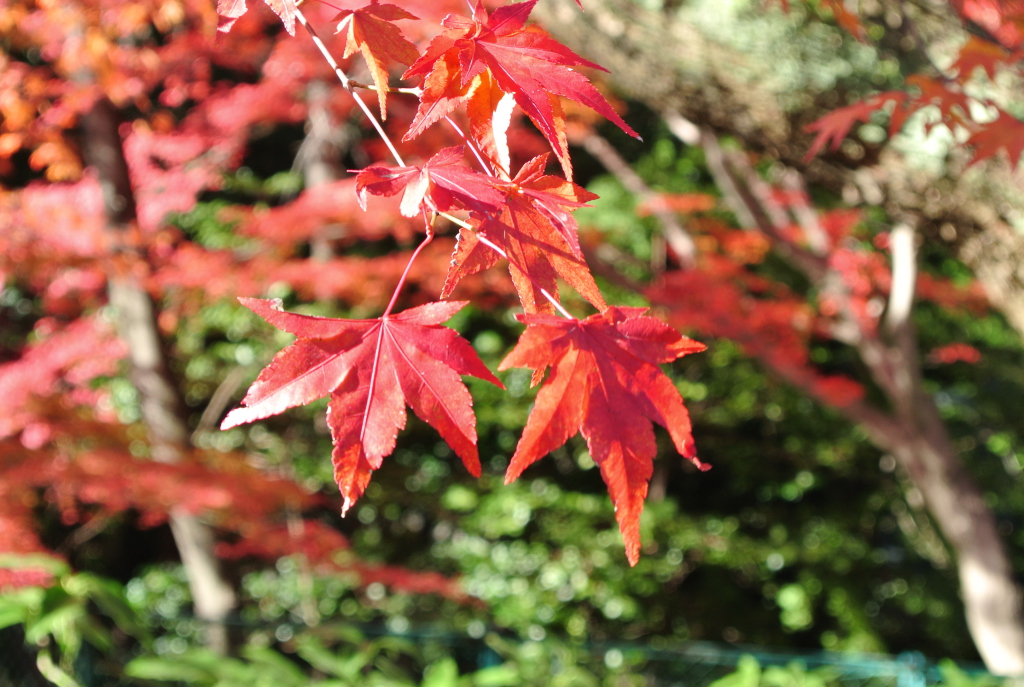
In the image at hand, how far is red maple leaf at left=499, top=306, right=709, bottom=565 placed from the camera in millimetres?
621

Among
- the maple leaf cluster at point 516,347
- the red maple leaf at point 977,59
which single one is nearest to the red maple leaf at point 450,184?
the maple leaf cluster at point 516,347

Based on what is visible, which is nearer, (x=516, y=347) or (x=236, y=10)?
(x=516, y=347)

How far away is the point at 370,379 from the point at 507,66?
0.27m

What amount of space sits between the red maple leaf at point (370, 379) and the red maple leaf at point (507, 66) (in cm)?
16

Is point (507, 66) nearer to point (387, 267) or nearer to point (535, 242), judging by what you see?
point (535, 242)

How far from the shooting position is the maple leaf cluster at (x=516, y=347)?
62cm

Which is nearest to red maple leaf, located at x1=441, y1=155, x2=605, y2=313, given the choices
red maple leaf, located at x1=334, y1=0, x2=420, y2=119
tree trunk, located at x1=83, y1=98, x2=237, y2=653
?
red maple leaf, located at x1=334, y1=0, x2=420, y2=119

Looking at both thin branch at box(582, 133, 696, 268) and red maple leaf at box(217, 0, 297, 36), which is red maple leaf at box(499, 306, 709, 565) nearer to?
red maple leaf at box(217, 0, 297, 36)

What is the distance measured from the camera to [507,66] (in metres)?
0.65

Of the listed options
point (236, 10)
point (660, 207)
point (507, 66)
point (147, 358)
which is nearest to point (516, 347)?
point (507, 66)

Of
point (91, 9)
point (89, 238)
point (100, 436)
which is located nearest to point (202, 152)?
point (89, 238)

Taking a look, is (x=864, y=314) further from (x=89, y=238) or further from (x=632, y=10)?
(x=89, y=238)

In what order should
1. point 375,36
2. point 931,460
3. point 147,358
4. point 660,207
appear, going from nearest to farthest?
point 375,36 → point 147,358 → point 931,460 → point 660,207

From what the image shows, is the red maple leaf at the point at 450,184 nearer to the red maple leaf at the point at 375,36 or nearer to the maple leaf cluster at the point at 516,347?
the maple leaf cluster at the point at 516,347
